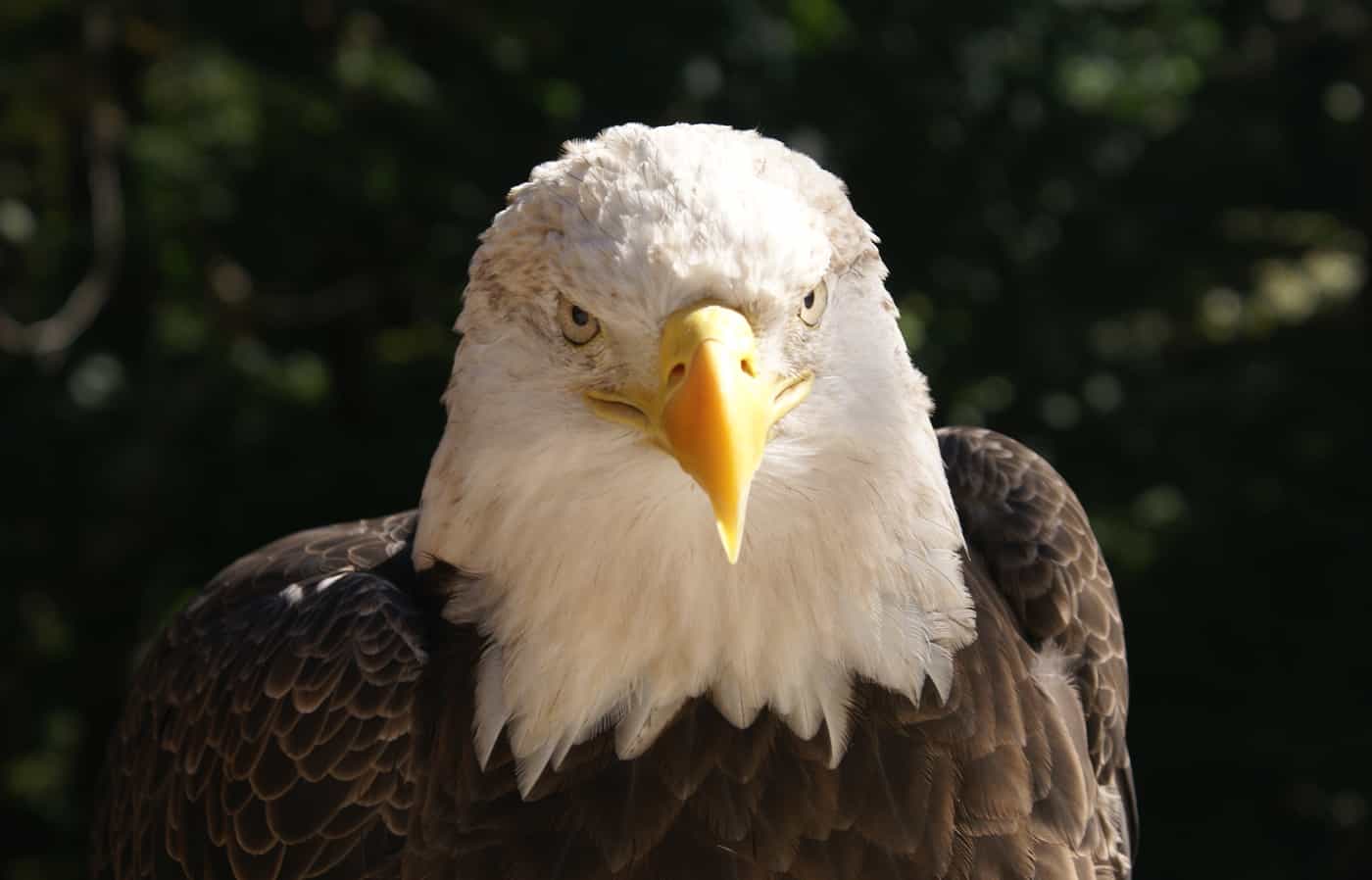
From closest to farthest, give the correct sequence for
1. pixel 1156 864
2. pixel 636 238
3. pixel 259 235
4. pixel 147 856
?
1. pixel 636 238
2. pixel 147 856
3. pixel 1156 864
4. pixel 259 235

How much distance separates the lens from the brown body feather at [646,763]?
7.59 feet

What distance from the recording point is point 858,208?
16.7 feet

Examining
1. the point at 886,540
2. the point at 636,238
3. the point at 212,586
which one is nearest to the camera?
the point at 636,238

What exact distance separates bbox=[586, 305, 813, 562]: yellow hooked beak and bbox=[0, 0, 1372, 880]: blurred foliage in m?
2.75

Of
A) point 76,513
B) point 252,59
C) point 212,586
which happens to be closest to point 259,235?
point 252,59

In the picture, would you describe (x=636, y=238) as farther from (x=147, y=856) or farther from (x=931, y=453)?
(x=147, y=856)

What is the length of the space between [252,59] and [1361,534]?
4.65m

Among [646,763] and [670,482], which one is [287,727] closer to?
[646,763]

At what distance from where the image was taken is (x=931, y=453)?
2.38m

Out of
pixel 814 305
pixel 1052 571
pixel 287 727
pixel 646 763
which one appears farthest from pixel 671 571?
pixel 1052 571

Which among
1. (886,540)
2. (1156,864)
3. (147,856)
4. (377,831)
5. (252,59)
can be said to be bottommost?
(1156,864)

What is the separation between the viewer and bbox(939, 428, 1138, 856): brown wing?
2.79 meters

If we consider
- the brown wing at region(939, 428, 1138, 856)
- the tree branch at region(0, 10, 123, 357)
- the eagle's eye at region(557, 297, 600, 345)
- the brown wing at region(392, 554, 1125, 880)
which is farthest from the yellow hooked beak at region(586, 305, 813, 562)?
the tree branch at region(0, 10, 123, 357)

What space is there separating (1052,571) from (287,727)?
1.37 m
